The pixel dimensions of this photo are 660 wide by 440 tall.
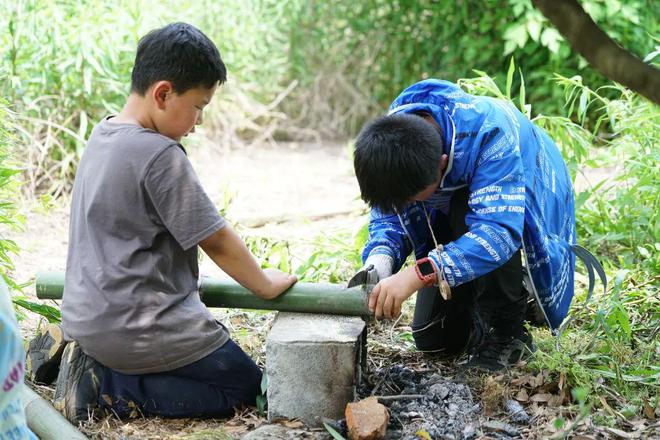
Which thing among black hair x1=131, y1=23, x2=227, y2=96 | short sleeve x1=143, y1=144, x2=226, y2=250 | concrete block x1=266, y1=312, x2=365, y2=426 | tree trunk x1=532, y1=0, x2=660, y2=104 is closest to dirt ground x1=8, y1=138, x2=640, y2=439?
concrete block x1=266, y1=312, x2=365, y2=426

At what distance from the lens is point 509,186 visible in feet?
9.65

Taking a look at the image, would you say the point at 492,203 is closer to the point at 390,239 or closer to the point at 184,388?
the point at 390,239

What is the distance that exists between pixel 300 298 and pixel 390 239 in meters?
0.50

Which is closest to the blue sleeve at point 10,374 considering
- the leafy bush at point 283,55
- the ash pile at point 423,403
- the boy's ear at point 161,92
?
the boy's ear at point 161,92

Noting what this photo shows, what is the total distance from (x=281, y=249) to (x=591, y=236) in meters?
1.54

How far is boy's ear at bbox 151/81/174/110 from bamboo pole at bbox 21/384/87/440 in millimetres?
1017

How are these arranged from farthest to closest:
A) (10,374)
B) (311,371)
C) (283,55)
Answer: (283,55) < (311,371) < (10,374)

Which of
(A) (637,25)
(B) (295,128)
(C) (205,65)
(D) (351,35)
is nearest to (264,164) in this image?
(B) (295,128)

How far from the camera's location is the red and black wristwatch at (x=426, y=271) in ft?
9.46

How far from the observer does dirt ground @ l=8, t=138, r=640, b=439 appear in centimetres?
292

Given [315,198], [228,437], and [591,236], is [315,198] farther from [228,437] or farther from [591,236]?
[228,437]

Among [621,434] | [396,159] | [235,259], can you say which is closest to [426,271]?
[396,159]

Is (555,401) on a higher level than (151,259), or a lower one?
lower

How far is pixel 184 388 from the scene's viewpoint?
9.74 ft
